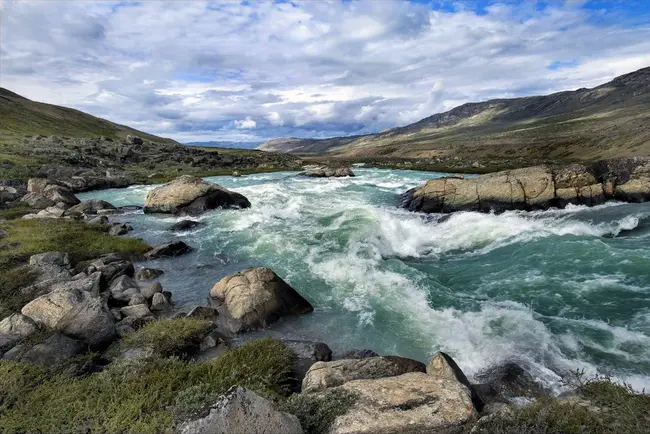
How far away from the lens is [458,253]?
22.8 meters

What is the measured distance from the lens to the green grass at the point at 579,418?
→ 20.4 ft

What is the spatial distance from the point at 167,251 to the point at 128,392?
16436mm

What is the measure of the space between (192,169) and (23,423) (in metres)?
68.8

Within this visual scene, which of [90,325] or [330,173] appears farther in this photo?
[330,173]

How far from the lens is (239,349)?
33.4 feet

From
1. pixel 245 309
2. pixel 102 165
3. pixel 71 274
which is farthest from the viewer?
pixel 102 165

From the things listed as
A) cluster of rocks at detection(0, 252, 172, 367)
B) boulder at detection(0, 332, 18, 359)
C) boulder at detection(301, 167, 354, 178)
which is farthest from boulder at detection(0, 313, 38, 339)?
boulder at detection(301, 167, 354, 178)

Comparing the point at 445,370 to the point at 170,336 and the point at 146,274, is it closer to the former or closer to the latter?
the point at 170,336

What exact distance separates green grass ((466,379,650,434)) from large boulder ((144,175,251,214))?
32.8 meters

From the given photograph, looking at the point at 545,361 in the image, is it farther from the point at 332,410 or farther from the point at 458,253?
the point at 458,253

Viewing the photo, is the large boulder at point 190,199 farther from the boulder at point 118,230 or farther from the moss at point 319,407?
the moss at point 319,407

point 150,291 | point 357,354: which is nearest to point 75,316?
point 150,291

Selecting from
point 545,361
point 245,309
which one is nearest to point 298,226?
point 245,309

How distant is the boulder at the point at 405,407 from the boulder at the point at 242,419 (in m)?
1.03
